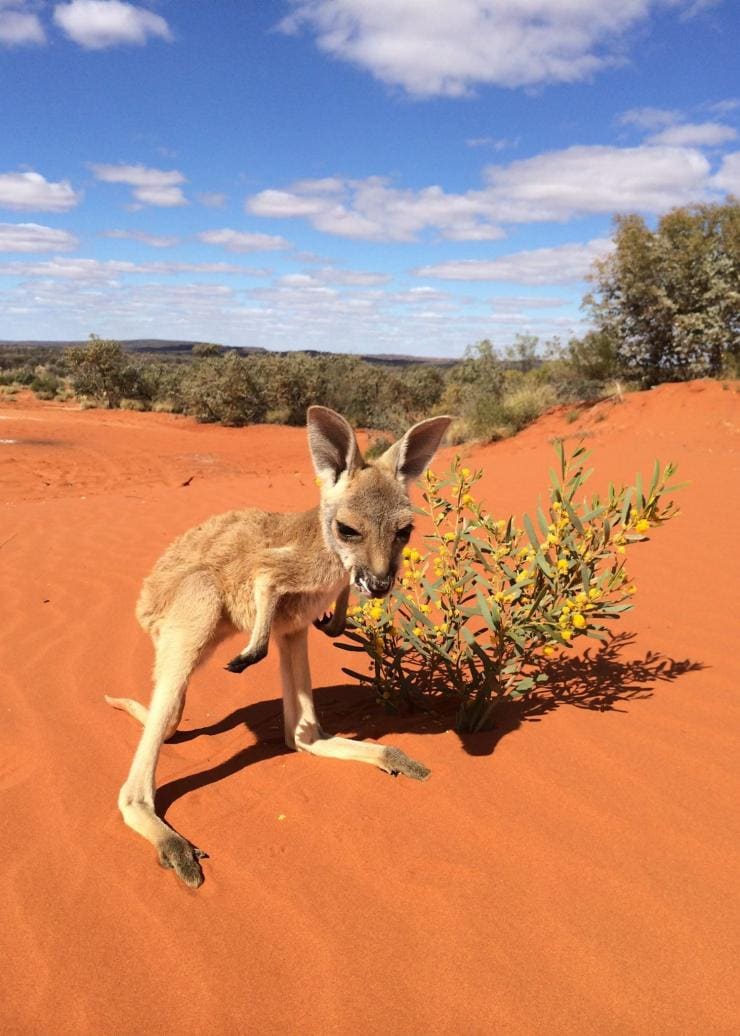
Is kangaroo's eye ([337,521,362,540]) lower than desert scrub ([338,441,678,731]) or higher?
higher

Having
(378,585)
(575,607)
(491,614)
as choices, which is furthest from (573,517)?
(378,585)

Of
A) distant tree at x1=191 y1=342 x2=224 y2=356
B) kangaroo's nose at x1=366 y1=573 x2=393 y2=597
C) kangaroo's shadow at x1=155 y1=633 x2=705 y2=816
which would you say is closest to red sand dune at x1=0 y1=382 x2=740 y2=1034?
kangaroo's shadow at x1=155 y1=633 x2=705 y2=816

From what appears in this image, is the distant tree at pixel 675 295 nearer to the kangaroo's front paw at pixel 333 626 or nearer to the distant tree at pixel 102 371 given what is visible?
the kangaroo's front paw at pixel 333 626

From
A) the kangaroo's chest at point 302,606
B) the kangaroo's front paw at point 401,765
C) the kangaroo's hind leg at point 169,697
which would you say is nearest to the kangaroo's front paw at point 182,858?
the kangaroo's hind leg at point 169,697

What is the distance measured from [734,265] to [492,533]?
15900 mm

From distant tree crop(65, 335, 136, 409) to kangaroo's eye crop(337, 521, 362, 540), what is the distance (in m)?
33.3

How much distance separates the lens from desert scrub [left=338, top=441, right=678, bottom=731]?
3199mm

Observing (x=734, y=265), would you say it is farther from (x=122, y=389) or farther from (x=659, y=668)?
(x=122, y=389)

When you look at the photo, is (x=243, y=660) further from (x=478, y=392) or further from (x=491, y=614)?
(x=478, y=392)

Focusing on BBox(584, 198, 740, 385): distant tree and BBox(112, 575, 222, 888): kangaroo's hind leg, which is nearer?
BBox(112, 575, 222, 888): kangaroo's hind leg

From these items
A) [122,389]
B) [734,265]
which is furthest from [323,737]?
[122,389]

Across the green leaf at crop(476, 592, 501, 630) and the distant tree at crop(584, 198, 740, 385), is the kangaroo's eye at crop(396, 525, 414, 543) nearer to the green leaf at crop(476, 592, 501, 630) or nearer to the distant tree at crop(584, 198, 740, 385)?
the green leaf at crop(476, 592, 501, 630)

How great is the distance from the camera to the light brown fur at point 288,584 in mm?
2889

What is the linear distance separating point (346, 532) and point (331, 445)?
399mm
